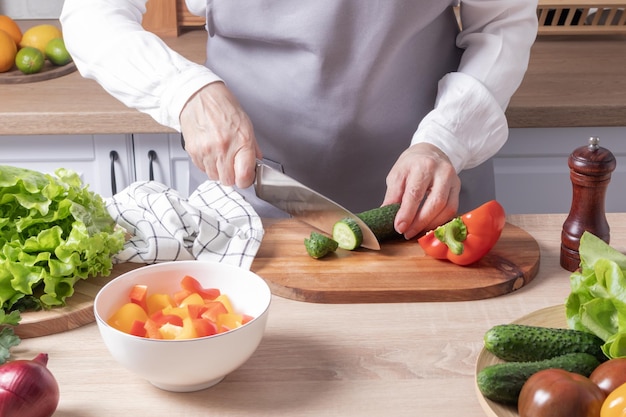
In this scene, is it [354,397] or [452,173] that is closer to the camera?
[354,397]

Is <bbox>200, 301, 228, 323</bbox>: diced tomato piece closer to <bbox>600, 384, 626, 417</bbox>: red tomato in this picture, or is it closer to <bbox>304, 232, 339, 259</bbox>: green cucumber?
<bbox>304, 232, 339, 259</bbox>: green cucumber

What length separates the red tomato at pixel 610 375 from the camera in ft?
2.82

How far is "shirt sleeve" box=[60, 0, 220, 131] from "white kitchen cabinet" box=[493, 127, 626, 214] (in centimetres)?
106

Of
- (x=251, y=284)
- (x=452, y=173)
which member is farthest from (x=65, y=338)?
(x=452, y=173)

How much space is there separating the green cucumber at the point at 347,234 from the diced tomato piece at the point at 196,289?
316 mm

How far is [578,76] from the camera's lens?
2.25m

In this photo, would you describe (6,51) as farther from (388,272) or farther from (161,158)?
(388,272)

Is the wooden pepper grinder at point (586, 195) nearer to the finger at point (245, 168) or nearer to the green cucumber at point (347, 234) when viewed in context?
the green cucumber at point (347, 234)

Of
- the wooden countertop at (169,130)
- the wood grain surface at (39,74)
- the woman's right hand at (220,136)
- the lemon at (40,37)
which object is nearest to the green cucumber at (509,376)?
the woman's right hand at (220,136)

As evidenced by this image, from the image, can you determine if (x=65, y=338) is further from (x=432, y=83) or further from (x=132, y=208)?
(x=432, y=83)

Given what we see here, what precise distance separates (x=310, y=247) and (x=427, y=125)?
394mm

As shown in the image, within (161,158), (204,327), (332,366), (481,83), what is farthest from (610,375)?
(161,158)

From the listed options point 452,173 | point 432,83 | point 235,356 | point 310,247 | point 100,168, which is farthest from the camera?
point 100,168

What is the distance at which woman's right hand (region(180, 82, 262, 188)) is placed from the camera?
137 cm
